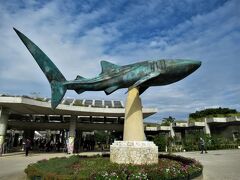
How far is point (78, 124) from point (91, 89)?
89.2 ft

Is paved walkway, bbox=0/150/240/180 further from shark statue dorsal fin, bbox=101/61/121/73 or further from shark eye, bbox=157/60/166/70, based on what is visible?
shark statue dorsal fin, bbox=101/61/121/73

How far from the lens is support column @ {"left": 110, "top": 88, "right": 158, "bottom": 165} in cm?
1381

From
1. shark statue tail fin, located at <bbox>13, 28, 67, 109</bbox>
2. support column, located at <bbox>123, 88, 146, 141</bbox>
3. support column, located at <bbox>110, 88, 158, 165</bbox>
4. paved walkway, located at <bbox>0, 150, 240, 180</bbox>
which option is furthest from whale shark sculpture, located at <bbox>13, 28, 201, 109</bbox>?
paved walkway, located at <bbox>0, 150, 240, 180</bbox>

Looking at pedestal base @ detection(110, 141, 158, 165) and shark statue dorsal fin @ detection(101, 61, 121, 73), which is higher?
shark statue dorsal fin @ detection(101, 61, 121, 73)

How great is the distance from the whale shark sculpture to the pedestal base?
326 cm

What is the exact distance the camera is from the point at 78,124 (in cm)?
4088

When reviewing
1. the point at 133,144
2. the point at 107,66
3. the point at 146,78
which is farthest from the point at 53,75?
the point at 133,144

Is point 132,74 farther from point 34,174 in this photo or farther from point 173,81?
point 34,174

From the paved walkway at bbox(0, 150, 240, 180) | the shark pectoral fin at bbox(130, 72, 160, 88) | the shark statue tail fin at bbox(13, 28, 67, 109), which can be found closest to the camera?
the paved walkway at bbox(0, 150, 240, 180)

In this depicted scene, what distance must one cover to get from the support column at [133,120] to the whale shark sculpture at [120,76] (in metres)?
0.70

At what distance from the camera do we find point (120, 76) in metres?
14.9

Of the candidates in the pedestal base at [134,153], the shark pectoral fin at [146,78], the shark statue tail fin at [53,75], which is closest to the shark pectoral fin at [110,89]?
the shark pectoral fin at [146,78]

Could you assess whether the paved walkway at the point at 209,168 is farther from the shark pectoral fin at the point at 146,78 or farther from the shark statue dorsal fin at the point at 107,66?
the shark statue dorsal fin at the point at 107,66

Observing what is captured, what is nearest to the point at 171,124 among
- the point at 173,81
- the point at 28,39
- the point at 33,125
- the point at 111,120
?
the point at 111,120
